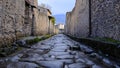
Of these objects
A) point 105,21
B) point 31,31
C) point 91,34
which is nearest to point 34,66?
point 105,21

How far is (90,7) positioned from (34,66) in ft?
23.7

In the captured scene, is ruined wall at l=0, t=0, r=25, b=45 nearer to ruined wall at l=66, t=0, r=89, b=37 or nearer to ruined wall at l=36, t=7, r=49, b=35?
ruined wall at l=66, t=0, r=89, b=37

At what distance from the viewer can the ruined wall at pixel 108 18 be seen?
5634 mm

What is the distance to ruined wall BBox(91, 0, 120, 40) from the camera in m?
5.63

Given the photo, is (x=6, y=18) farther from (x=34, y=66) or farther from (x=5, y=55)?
(x=34, y=66)

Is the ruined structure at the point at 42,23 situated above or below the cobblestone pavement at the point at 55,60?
above

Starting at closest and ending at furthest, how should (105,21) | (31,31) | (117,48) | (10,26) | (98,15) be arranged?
(117,48) → (10,26) → (105,21) → (98,15) → (31,31)

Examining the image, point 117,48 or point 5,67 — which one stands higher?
point 117,48

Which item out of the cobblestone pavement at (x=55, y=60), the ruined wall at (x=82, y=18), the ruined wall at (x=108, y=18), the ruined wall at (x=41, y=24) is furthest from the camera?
the ruined wall at (x=41, y=24)

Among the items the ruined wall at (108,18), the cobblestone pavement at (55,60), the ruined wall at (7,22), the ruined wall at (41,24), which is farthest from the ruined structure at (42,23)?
the cobblestone pavement at (55,60)

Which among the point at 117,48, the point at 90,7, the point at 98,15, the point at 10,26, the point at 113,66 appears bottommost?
the point at 113,66

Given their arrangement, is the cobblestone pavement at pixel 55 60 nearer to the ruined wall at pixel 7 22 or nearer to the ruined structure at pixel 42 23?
the ruined wall at pixel 7 22

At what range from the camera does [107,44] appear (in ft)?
14.8

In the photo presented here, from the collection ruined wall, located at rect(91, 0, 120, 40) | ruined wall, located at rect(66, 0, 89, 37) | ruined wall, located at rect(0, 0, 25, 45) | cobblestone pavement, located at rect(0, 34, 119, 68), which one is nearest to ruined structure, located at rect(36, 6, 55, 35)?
ruined wall, located at rect(66, 0, 89, 37)
